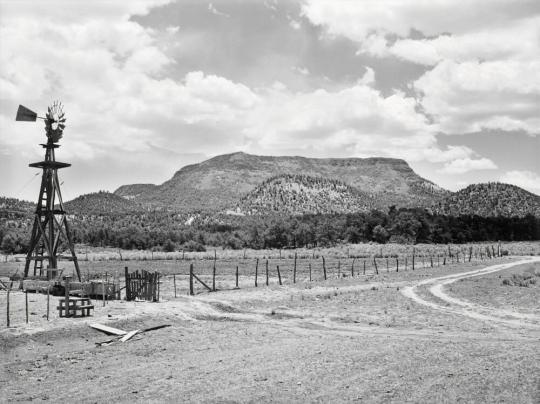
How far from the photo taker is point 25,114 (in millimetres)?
32750

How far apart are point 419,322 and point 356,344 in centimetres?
563

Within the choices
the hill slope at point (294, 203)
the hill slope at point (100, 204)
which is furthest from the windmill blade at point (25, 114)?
the hill slope at point (294, 203)

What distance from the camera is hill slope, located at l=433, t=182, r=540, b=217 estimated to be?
158m

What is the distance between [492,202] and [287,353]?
15894 cm

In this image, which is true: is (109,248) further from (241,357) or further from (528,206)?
(528,206)

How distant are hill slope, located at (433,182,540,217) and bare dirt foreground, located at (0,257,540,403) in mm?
138058

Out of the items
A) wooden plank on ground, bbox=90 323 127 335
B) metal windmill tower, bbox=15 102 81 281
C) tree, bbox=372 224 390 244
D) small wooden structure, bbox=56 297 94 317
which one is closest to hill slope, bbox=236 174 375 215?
tree, bbox=372 224 390 244

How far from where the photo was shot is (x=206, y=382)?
1295 centimetres

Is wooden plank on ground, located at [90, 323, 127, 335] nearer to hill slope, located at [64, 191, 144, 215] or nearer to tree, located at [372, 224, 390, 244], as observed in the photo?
tree, located at [372, 224, 390, 244]

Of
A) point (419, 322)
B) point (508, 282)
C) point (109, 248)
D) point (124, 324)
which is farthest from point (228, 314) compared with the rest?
point (109, 248)

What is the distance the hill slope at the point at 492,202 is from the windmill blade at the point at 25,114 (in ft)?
445

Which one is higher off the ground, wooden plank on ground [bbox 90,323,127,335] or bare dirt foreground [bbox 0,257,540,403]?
wooden plank on ground [bbox 90,323,127,335]

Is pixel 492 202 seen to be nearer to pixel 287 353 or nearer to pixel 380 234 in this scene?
pixel 380 234

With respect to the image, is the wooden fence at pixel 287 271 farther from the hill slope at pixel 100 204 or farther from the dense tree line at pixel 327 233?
the hill slope at pixel 100 204
